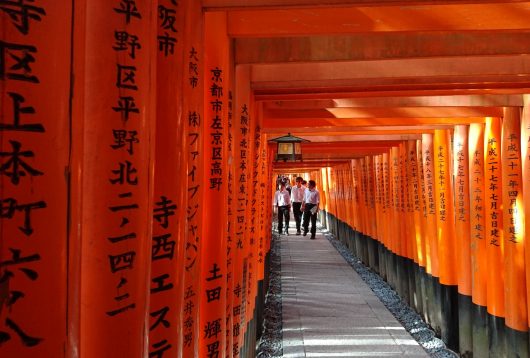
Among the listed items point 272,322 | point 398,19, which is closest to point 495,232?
point 398,19

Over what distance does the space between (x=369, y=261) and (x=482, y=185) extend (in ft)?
28.6

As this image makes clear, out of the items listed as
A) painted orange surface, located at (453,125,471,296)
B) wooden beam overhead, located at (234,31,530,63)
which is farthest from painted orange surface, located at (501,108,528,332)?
wooden beam overhead, located at (234,31,530,63)

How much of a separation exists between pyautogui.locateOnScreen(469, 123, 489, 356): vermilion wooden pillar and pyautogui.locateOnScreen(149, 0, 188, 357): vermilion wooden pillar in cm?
522

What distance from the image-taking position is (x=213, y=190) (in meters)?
3.24

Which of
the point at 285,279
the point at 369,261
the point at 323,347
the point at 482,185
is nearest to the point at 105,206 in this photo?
the point at 482,185

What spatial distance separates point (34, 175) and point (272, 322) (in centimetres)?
823

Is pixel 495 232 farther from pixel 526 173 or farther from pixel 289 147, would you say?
pixel 289 147

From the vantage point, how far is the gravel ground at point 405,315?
25.4ft

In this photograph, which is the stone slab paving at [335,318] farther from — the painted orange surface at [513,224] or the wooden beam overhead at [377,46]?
the wooden beam overhead at [377,46]

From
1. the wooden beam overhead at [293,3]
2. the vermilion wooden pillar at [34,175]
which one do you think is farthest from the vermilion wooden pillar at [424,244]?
the vermilion wooden pillar at [34,175]

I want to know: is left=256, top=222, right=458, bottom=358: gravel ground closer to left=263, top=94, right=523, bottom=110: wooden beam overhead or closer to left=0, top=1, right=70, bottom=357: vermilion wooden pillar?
left=263, top=94, right=523, bottom=110: wooden beam overhead

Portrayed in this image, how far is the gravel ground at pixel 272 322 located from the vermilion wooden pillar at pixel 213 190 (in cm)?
425

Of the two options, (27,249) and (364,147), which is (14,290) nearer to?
(27,249)

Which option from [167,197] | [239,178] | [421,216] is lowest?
[421,216]
